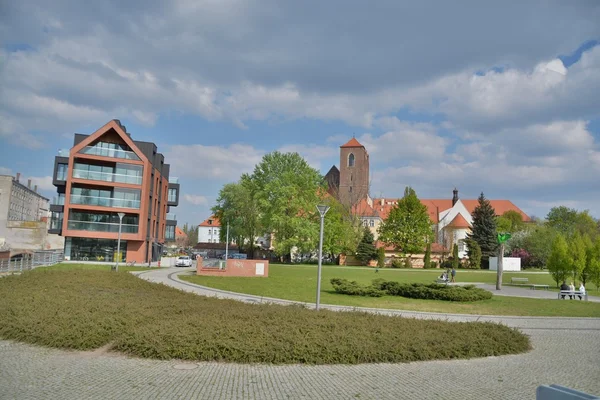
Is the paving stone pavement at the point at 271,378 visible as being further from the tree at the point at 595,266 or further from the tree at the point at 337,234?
the tree at the point at 337,234

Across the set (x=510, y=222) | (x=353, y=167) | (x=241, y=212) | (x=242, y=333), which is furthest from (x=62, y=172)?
(x=510, y=222)

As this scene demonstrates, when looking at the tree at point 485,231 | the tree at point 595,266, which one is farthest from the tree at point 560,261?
the tree at point 485,231

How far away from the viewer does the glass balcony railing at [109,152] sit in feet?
161

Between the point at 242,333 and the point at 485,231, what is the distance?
74.3 metres

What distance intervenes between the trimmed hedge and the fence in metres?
22.8

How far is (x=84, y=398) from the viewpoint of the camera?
21.4 ft

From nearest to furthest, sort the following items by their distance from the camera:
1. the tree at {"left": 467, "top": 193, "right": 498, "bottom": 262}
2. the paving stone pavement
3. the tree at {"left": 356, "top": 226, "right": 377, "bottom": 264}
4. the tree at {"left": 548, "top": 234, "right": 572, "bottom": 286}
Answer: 1. the paving stone pavement
2. the tree at {"left": 548, "top": 234, "right": 572, "bottom": 286}
3. the tree at {"left": 356, "top": 226, "right": 377, "bottom": 264}
4. the tree at {"left": 467, "top": 193, "right": 498, "bottom": 262}

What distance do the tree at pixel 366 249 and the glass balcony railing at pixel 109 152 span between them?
38.6 m

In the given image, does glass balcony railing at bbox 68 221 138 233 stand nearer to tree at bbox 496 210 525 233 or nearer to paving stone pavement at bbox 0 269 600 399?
paving stone pavement at bbox 0 269 600 399

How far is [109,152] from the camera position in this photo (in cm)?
4978

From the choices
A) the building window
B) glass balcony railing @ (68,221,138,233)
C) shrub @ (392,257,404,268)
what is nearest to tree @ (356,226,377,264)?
shrub @ (392,257,404,268)

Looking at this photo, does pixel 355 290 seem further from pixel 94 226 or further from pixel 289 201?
pixel 289 201

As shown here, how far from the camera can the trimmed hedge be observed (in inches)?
870

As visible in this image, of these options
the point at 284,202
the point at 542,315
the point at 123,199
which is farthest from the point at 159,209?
the point at 542,315
